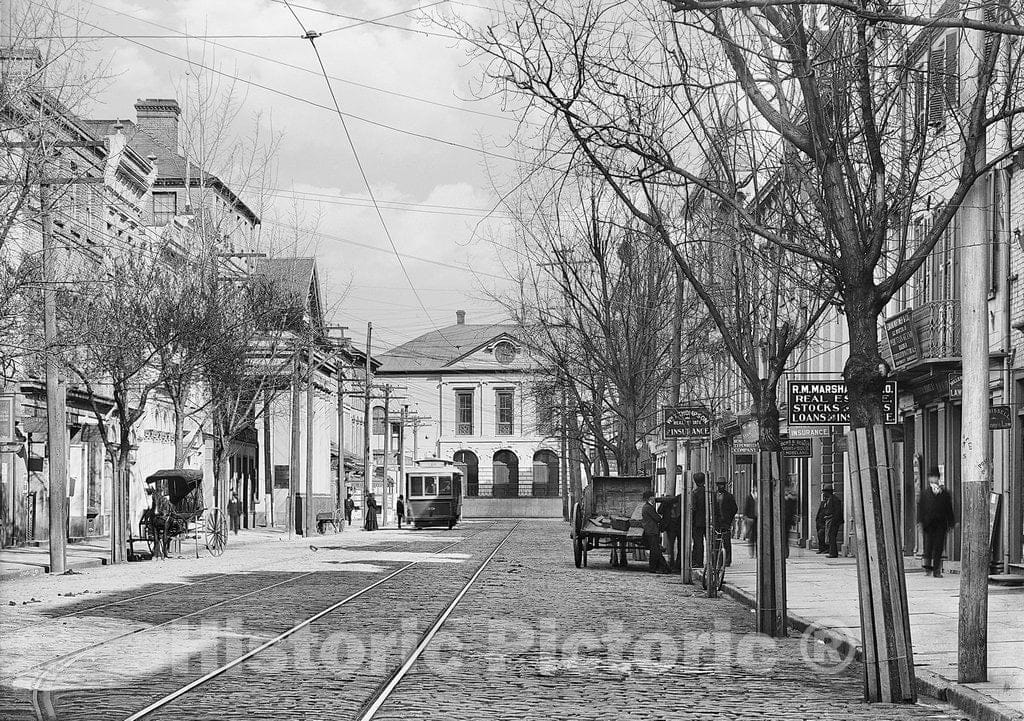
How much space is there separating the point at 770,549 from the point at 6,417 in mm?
17116

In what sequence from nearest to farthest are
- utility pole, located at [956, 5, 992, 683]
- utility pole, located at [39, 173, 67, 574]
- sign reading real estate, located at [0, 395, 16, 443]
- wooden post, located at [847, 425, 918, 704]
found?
wooden post, located at [847, 425, 918, 704] < utility pole, located at [956, 5, 992, 683] < utility pole, located at [39, 173, 67, 574] < sign reading real estate, located at [0, 395, 16, 443]

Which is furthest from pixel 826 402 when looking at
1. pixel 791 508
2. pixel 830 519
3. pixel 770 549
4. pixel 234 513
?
pixel 234 513

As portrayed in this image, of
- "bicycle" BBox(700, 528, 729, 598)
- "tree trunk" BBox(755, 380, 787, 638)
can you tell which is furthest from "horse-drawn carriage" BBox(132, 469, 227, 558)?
"tree trunk" BBox(755, 380, 787, 638)

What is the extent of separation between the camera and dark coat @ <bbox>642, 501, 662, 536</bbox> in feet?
92.3

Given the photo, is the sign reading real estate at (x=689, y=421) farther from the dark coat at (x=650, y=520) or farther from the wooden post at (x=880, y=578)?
the wooden post at (x=880, y=578)

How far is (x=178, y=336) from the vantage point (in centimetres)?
3656

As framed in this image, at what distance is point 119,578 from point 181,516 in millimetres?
9628

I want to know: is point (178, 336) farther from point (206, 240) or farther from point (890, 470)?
point (890, 470)

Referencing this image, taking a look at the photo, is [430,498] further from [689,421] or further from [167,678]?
[167,678]

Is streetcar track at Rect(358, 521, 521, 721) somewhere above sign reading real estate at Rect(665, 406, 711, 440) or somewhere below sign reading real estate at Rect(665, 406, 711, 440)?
below

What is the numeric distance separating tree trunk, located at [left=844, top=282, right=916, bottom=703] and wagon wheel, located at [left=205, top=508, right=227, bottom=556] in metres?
27.7

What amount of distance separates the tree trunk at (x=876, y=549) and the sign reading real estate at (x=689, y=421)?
12424 mm

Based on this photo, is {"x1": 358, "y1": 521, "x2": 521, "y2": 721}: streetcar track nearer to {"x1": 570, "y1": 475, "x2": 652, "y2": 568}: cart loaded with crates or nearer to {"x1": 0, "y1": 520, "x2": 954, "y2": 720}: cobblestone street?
{"x1": 0, "y1": 520, "x2": 954, "y2": 720}: cobblestone street

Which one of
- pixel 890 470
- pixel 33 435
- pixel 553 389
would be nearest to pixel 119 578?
pixel 33 435
